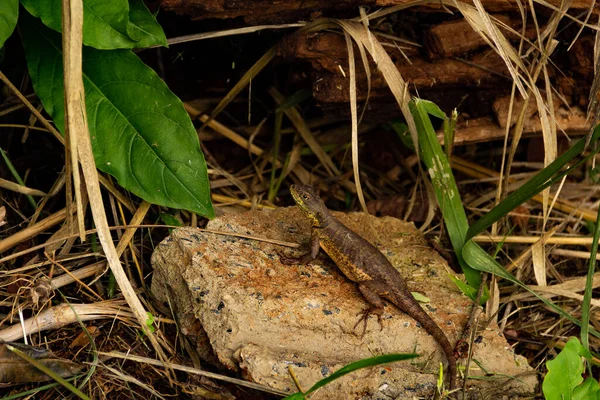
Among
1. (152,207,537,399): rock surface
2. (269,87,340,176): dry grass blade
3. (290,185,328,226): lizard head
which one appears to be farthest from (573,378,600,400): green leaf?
(269,87,340,176): dry grass blade

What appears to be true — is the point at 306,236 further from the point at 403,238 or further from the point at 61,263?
the point at 61,263

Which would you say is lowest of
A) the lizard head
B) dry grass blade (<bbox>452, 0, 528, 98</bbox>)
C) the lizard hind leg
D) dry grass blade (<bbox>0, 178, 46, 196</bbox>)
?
the lizard hind leg

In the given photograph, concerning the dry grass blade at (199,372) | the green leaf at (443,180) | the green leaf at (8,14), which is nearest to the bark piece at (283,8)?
the green leaf at (443,180)

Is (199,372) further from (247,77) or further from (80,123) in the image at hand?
(247,77)

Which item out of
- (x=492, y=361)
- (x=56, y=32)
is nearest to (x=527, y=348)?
(x=492, y=361)

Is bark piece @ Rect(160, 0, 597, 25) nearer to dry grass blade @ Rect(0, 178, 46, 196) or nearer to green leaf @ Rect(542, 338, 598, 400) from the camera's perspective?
dry grass blade @ Rect(0, 178, 46, 196)

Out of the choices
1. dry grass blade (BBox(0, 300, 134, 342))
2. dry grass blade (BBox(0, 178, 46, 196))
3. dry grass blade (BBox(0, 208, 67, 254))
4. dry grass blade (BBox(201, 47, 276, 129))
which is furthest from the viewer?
dry grass blade (BBox(201, 47, 276, 129))

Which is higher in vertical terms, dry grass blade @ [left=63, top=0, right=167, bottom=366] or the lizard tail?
dry grass blade @ [left=63, top=0, right=167, bottom=366]
